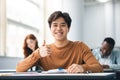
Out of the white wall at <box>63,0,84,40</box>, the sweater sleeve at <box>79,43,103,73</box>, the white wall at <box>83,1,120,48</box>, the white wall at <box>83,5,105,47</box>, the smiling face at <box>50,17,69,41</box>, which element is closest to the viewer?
the sweater sleeve at <box>79,43,103,73</box>

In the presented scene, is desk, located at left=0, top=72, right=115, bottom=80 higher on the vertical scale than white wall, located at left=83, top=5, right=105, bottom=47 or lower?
lower

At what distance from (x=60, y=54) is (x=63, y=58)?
0.14ft

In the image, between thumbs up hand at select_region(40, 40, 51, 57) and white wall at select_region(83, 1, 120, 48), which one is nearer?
Answer: thumbs up hand at select_region(40, 40, 51, 57)

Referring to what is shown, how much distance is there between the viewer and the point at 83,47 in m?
2.17

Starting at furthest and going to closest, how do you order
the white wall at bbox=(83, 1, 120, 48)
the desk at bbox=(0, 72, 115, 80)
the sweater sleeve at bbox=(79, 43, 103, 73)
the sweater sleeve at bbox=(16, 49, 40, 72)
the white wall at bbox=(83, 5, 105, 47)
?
1. the white wall at bbox=(83, 5, 105, 47)
2. the white wall at bbox=(83, 1, 120, 48)
3. the sweater sleeve at bbox=(16, 49, 40, 72)
4. the sweater sleeve at bbox=(79, 43, 103, 73)
5. the desk at bbox=(0, 72, 115, 80)

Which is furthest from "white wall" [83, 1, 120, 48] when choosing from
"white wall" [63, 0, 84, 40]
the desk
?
the desk

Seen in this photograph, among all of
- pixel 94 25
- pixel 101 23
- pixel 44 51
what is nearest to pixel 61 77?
pixel 44 51

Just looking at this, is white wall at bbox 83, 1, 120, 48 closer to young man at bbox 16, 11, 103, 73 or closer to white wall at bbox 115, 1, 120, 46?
white wall at bbox 115, 1, 120, 46

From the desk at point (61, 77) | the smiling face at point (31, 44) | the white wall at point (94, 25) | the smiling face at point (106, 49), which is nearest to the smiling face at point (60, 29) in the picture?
the desk at point (61, 77)

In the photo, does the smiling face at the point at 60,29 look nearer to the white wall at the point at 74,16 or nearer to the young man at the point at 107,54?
the young man at the point at 107,54

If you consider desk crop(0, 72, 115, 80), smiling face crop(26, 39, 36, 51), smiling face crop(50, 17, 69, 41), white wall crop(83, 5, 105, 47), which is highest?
white wall crop(83, 5, 105, 47)

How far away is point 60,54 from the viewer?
212 cm

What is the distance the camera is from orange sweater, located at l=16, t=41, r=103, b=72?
207 centimetres

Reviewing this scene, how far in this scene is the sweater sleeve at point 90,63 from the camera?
6.39 ft
